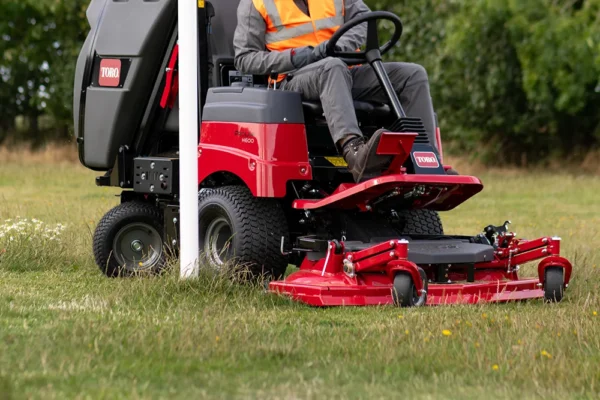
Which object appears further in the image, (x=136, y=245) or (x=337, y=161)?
(x=136, y=245)

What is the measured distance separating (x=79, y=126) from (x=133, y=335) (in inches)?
132

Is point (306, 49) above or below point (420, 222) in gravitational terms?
above

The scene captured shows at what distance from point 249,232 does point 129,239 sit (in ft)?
4.96

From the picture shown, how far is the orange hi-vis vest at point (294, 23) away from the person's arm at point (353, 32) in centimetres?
9

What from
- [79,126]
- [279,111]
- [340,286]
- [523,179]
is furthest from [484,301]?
[523,179]

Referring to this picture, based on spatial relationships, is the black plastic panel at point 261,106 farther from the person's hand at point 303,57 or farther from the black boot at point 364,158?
the black boot at point 364,158

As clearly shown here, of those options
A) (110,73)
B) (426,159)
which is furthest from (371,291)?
(110,73)

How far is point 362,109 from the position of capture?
676 centimetres

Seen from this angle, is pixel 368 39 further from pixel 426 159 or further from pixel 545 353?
pixel 545 353

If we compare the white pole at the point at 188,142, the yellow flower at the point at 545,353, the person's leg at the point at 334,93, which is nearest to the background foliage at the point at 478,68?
the person's leg at the point at 334,93

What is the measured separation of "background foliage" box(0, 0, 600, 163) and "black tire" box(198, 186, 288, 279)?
1164cm

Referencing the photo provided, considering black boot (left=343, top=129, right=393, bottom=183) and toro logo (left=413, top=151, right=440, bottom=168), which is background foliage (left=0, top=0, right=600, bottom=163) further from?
black boot (left=343, top=129, right=393, bottom=183)

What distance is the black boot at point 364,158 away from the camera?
612cm

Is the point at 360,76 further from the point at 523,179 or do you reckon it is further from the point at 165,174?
the point at 523,179
